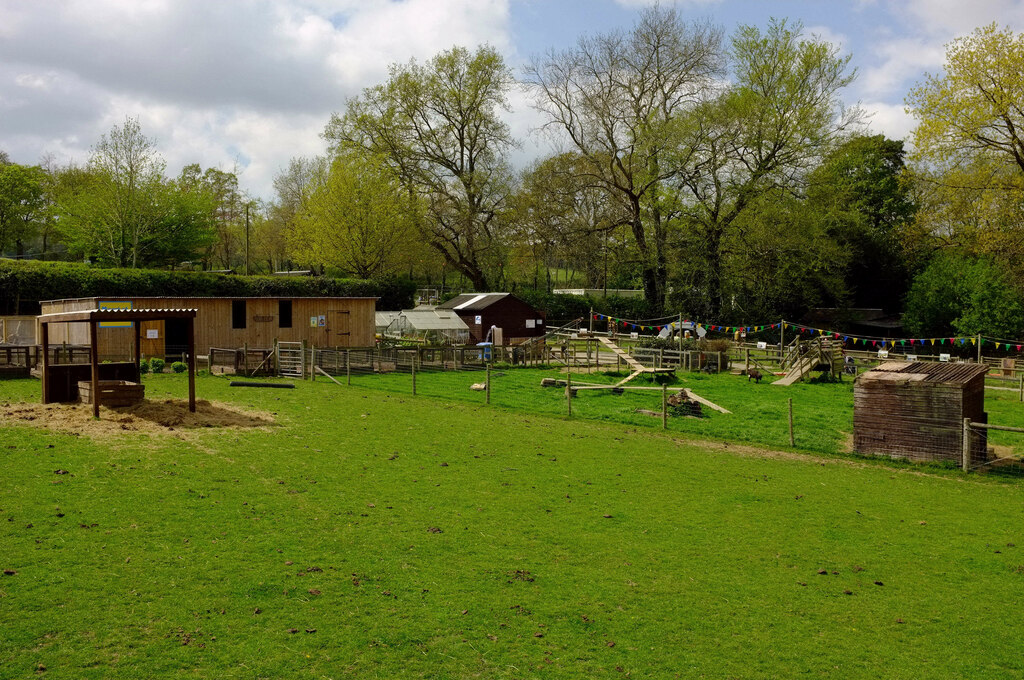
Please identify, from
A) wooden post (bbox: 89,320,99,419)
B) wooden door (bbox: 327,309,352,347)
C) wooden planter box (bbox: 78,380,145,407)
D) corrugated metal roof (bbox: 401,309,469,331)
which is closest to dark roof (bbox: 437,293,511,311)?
corrugated metal roof (bbox: 401,309,469,331)

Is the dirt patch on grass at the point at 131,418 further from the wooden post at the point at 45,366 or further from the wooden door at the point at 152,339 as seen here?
the wooden door at the point at 152,339

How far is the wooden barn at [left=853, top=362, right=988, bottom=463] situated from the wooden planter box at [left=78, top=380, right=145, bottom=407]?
18200 millimetres

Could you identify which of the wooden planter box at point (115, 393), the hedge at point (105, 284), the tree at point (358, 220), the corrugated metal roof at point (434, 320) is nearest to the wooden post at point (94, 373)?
the wooden planter box at point (115, 393)

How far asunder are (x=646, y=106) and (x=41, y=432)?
54231 millimetres

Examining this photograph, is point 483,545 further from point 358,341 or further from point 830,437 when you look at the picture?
point 358,341

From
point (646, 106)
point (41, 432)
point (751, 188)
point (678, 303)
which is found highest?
point (646, 106)

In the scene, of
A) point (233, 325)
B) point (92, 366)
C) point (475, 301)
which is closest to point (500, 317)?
point (475, 301)

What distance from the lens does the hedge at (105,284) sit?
134ft

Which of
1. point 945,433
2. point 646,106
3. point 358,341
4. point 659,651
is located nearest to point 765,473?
point 945,433

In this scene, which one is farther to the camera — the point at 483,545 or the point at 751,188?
the point at 751,188

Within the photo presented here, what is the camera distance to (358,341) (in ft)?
131

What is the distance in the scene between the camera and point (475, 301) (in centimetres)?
5059

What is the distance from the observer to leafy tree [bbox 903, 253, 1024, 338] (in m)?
47.1

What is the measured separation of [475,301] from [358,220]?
15825 mm
